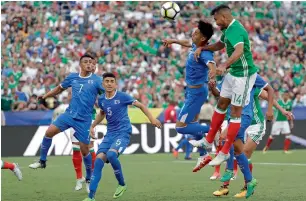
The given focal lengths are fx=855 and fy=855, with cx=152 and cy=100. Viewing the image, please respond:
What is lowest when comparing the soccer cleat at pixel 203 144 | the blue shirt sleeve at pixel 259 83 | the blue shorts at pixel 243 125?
the soccer cleat at pixel 203 144

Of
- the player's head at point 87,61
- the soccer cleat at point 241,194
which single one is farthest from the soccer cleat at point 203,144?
the player's head at point 87,61

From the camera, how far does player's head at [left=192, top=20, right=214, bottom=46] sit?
14.2 meters

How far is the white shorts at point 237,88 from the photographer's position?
13.3 metres

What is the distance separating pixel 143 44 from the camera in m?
33.0

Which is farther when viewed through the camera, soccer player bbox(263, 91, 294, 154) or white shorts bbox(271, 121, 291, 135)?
white shorts bbox(271, 121, 291, 135)

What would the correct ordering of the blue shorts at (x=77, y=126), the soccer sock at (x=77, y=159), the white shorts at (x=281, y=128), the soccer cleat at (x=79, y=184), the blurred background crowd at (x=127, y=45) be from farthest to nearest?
1. the blurred background crowd at (x=127, y=45)
2. the white shorts at (x=281, y=128)
3. the soccer sock at (x=77, y=159)
4. the soccer cleat at (x=79, y=184)
5. the blue shorts at (x=77, y=126)

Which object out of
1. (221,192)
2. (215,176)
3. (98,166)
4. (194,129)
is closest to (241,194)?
(221,192)

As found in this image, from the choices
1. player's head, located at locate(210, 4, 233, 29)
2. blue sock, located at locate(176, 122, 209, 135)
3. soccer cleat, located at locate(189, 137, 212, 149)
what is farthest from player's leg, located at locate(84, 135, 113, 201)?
player's head, located at locate(210, 4, 233, 29)

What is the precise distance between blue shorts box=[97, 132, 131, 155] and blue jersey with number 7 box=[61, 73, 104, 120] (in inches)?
71.0

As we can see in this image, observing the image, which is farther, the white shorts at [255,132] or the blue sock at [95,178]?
the white shorts at [255,132]

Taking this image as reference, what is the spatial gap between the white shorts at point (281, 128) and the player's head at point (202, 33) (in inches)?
565

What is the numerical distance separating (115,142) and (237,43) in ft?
9.15

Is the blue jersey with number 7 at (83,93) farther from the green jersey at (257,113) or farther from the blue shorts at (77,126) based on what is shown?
the green jersey at (257,113)

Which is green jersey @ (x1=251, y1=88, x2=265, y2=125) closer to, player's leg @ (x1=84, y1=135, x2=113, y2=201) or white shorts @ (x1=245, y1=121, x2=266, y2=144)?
white shorts @ (x1=245, y1=121, x2=266, y2=144)
